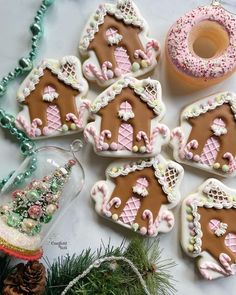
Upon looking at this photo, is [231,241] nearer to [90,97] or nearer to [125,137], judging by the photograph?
[125,137]

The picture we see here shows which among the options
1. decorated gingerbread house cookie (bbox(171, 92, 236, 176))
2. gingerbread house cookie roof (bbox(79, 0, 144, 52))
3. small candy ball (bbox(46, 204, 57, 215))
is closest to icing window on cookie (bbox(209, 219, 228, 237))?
decorated gingerbread house cookie (bbox(171, 92, 236, 176))

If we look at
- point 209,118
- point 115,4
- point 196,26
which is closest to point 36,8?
point 115,4

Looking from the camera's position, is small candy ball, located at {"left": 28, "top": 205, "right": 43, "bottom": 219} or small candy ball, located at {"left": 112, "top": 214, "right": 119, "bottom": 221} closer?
small candy ball, located at {"left": 28, "top": 205, "right": 43, "bottom": 219}

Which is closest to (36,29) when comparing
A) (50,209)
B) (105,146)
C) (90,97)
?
(90,97)

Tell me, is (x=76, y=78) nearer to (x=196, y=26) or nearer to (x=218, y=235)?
(x=196, y=26)

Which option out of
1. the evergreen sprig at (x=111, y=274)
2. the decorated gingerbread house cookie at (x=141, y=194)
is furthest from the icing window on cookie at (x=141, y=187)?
the evergreen sprig at (x=111, y=274)

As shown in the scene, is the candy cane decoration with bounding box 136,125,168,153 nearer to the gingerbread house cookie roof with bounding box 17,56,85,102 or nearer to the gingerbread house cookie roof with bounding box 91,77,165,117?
the gingerbread house cookie roof with bounding box 91,77,165,117

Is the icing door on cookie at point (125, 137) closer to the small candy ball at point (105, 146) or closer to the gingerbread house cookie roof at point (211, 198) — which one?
the small candy ball at point (105, 146)
